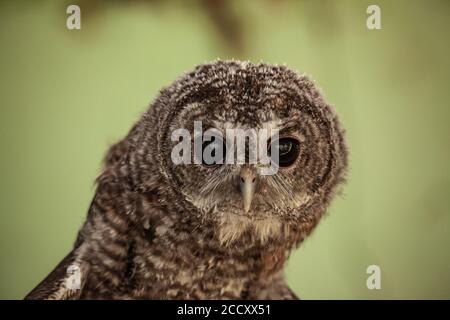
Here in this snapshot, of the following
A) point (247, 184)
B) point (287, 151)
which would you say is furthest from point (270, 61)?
point (247, 184)

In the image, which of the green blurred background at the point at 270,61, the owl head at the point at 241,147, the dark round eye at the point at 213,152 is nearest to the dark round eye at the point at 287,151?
the owl head at the point at 241,147

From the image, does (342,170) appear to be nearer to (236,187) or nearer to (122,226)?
(236,187)

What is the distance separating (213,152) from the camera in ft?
5.86

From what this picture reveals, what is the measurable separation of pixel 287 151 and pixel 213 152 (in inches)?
8.8

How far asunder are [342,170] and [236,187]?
0.42 metres

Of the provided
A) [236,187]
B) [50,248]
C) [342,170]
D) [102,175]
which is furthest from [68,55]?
[342,170]

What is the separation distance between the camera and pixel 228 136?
68.4 inches

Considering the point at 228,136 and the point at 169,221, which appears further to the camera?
the point at 169,221

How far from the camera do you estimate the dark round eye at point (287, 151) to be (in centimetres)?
181

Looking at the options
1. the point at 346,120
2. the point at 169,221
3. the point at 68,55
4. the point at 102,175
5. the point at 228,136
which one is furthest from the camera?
the point at 346,120

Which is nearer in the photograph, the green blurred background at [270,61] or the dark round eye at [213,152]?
the dark round eye at [213,152]

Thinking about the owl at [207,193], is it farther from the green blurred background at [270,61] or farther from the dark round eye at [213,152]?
the green blurred background at [270,61]

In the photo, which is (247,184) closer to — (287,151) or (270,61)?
(287,151)

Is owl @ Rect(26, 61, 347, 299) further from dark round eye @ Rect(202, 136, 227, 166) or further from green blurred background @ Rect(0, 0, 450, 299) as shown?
green blurred background @ Rect(0, 0, 450, 299)
